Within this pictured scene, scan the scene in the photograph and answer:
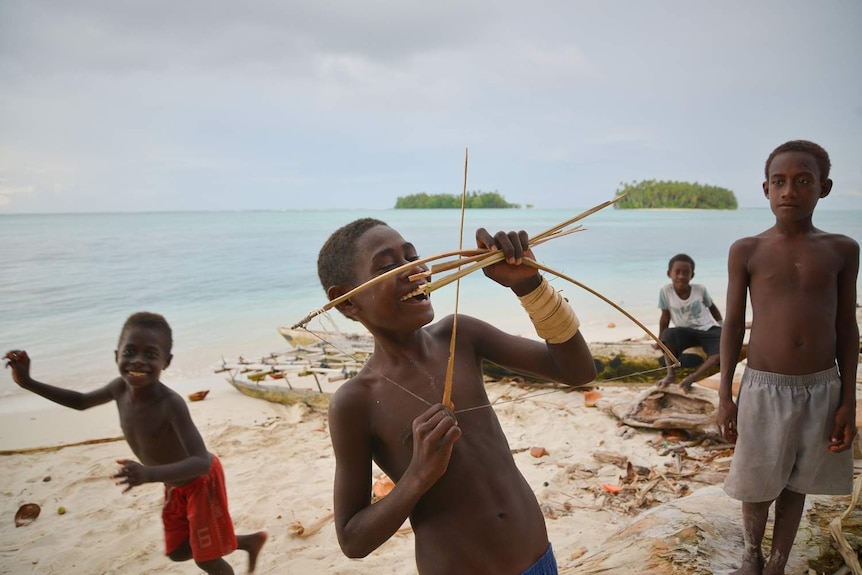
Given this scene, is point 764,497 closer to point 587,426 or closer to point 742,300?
point 742,300

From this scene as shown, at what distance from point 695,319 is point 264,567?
4.82 meters

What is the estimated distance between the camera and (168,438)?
3.08 meters

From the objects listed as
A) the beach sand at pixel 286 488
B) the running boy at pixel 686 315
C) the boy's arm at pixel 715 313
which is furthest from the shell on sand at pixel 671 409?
the boy's arm at pixel 715 313

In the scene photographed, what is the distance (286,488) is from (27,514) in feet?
6.75

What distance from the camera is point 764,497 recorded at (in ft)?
8.13

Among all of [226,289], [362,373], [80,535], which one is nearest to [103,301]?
[226,289]

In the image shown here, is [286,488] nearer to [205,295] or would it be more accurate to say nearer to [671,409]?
[671,409]

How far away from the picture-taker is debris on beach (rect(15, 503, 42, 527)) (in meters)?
4.33

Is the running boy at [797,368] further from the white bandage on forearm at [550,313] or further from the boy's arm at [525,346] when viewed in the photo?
the white bandage on forearm at [550,313]

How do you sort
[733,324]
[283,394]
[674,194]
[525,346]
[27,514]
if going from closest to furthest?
[525,346]
[733,324]
[27,514]
[283,394]
[674,194]

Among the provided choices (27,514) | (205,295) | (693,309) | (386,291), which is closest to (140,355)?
(386,291)

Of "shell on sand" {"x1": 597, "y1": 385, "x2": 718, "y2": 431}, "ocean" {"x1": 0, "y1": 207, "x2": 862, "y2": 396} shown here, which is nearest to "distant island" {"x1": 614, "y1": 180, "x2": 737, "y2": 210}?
"ocean" {"x1": 0, "y1": 207, "x2": 862, "y2": 396}

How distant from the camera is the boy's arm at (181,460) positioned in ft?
8.75

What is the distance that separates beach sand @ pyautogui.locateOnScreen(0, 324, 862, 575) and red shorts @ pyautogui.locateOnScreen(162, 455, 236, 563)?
2.11ft
